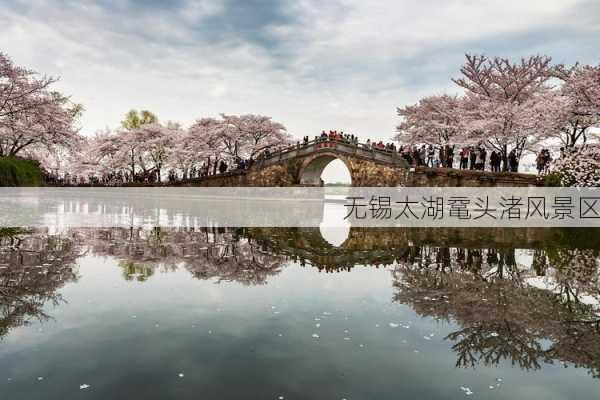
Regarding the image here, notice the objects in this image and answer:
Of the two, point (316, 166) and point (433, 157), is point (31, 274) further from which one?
point (316, 166)

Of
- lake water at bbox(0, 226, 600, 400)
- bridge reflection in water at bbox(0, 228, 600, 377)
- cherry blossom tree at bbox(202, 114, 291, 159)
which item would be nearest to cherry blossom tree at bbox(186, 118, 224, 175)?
cherry blossom tree at bbox(202, 114, 291, 159)

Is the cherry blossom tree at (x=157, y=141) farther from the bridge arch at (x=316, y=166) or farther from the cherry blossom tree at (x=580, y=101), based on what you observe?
the cherry blossom tree at (x=580, y=101)

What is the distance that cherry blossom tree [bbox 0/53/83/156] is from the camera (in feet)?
73.0

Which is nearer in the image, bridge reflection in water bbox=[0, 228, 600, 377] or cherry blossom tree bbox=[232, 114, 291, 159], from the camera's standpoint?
bridge reflection in water bbox=[0, 228, 600, 377]

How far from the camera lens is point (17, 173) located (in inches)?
867

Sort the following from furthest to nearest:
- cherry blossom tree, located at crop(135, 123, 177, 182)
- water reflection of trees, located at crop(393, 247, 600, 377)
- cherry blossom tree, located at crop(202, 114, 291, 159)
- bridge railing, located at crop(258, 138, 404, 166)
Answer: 1. cherry blossom tree, located at crop(135, 123, 177, 182)
2. cherry blossom tree, located at crop(202, 114, 291, 159)
3. bridge railing, located at crop(258, 138, 404, 166)
4. water reflection of trees, located at crop(393, 247, 600, 377)

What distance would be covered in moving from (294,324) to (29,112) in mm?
23000

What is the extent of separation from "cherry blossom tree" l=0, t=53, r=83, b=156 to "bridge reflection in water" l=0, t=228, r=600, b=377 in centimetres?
1043

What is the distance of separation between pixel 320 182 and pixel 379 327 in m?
39.5

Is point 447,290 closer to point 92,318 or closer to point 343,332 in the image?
point 343,332

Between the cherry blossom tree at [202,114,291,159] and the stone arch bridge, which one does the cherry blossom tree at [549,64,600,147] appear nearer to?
the stone arch bridge

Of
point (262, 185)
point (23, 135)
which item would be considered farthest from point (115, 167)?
point (23, 135)

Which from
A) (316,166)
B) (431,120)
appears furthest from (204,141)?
(431,120)

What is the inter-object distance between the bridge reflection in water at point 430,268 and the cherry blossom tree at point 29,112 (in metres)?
10.4
